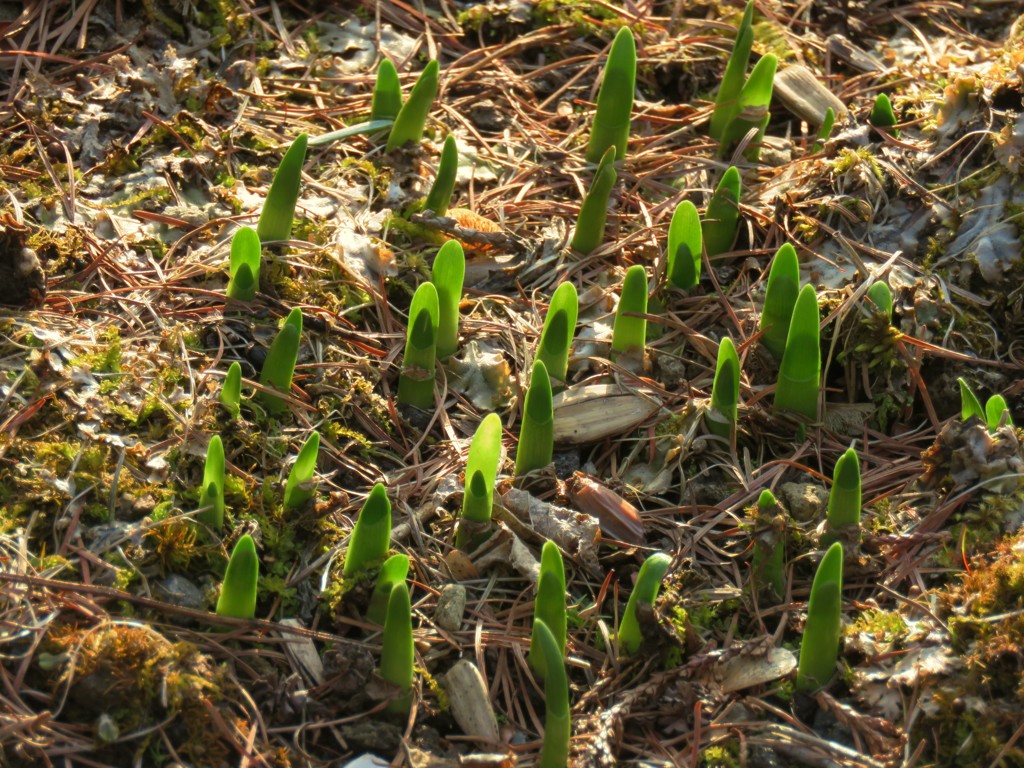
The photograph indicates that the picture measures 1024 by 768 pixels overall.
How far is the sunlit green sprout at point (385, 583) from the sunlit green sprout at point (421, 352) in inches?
28.7

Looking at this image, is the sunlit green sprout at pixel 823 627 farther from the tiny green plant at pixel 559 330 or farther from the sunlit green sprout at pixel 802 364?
the tiny green plant at pixel 559 330

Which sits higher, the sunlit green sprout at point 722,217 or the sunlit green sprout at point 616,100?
the sunlit green sprout at point 616,100

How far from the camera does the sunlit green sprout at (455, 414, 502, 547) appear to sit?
2662mm

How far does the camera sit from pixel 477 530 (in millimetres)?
2752

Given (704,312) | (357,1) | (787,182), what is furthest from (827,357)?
(357,1)

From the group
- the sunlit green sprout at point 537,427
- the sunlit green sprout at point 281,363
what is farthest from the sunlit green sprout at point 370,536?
the sunlit green sprout at point 281,363

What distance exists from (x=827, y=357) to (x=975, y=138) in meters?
1.00

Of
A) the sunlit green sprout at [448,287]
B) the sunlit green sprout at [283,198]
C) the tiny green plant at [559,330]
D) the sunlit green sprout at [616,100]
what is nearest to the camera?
the tiny green plant at [559,330]

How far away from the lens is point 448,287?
312 cm

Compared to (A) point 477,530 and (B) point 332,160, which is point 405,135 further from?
(A) point 477,530

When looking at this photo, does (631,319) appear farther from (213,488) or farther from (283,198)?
(213,488)

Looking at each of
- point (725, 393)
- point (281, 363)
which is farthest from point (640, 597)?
point (281, 363)

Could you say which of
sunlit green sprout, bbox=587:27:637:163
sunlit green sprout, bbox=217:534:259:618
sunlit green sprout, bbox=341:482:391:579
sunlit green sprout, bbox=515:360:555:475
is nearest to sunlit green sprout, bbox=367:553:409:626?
sunlit green sprout, bbox=341:482:391:579

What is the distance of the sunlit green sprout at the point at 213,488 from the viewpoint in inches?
99.9
